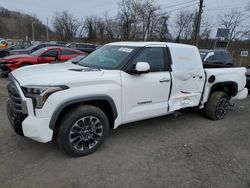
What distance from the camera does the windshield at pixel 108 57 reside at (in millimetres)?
3705

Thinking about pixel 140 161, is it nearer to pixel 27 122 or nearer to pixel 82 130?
pixel 82 130

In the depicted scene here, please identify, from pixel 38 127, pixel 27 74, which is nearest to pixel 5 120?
pixel 27 74

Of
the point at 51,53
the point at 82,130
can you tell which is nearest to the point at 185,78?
the point at 82,130

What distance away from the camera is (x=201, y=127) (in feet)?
15.9

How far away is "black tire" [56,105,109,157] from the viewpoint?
308cm

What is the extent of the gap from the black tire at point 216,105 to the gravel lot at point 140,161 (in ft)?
1.95

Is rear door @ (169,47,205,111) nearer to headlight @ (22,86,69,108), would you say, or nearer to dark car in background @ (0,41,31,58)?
headlight @ (22,86,69,108)

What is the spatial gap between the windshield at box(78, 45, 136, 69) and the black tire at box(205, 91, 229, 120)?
254 centimetres

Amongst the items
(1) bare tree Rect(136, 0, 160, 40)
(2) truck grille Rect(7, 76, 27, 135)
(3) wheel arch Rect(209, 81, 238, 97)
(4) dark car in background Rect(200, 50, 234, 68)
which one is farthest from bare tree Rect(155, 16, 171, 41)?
(2) truck grille Rect(7, 76, 27, 135)

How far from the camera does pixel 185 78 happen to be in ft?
14.1

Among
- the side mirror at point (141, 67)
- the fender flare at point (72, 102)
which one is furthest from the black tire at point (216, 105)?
the fender flare at point (72, 102)

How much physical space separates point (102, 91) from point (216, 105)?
3141mm

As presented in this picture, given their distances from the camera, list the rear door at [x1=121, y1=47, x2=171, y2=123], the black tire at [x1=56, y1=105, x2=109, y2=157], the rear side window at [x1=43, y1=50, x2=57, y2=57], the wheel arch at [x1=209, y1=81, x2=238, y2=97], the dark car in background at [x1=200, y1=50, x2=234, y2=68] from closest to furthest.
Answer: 1. the black tire at [x1=56, y1=105, x2=109, y2=157]
2. the rear door at [x1=121, y1=47, x2=171, y2=123]
3. the wheel arch at [x1=209, y1=81, x2=238, y2=97]
4. the dark car in background at [x1=200, y1=50, x2=234, y2=68]
5. the rear side window at [x1=43, y1=50, x2=57, y2=57]

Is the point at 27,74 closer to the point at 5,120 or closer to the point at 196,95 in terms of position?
the point at 5,120
